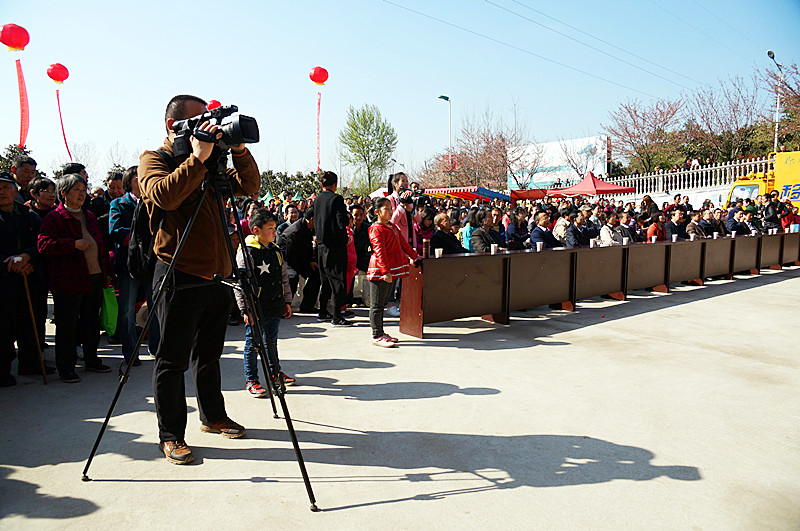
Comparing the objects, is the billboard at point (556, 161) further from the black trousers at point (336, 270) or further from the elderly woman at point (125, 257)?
the elderly woman at point (125, 257)

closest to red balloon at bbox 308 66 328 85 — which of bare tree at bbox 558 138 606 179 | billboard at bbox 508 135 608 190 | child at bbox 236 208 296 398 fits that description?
child at bbox 236 208 296 398

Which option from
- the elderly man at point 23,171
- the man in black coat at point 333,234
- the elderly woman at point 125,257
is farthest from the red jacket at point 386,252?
the elderly man at point 23,171

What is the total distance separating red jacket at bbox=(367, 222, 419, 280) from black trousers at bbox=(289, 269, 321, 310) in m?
2.22

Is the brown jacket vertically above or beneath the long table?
above

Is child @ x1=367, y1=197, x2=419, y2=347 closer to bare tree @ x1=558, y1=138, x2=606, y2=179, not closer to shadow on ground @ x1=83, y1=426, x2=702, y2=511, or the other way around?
shadow on ground @ x1=83, y1=426, x2=702, y2=511

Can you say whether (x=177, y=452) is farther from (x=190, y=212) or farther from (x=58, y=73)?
(x=58, y=73)

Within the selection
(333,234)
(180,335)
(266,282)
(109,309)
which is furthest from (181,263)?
(333,234)

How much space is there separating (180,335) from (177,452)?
0.78 m

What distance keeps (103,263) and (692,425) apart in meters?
5.59

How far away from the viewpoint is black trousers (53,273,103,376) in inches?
201

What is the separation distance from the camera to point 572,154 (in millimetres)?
44344

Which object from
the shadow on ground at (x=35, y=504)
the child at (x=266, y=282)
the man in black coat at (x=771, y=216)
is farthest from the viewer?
the man in black coat at (x=771, y=216)

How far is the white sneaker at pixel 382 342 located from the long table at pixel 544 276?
1.85ft

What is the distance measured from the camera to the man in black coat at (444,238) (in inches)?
336
